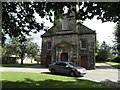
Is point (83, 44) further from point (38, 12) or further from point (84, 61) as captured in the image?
point (38, 12)

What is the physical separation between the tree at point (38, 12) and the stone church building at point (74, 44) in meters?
25.8

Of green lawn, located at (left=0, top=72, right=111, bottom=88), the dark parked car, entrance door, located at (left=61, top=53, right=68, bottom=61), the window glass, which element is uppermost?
the window glass

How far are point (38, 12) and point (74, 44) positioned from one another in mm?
28724

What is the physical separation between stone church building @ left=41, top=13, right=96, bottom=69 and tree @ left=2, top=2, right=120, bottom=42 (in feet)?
84.8

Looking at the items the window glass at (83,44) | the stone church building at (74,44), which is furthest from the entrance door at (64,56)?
the window glass at (83,44)

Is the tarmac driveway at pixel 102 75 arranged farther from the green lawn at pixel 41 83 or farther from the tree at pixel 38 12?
the tree at pixel 38 12

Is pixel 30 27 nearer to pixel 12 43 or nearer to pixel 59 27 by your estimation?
pixel 59 27

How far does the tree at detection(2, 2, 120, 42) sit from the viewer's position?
12.5 m

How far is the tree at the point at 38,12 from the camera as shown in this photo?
12.5m

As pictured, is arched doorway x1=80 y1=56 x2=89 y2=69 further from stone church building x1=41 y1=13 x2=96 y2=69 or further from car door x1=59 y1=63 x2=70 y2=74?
car door x1=59 y1=63 x2=70 y2=74

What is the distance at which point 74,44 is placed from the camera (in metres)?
43.4

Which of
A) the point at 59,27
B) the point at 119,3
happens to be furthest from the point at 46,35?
the point at 119,3

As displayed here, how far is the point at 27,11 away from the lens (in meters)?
15.7

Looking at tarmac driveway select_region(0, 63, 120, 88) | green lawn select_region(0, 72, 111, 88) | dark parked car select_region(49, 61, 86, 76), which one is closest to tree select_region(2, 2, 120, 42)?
green lawn select_region(0, 72, 111, 88)
